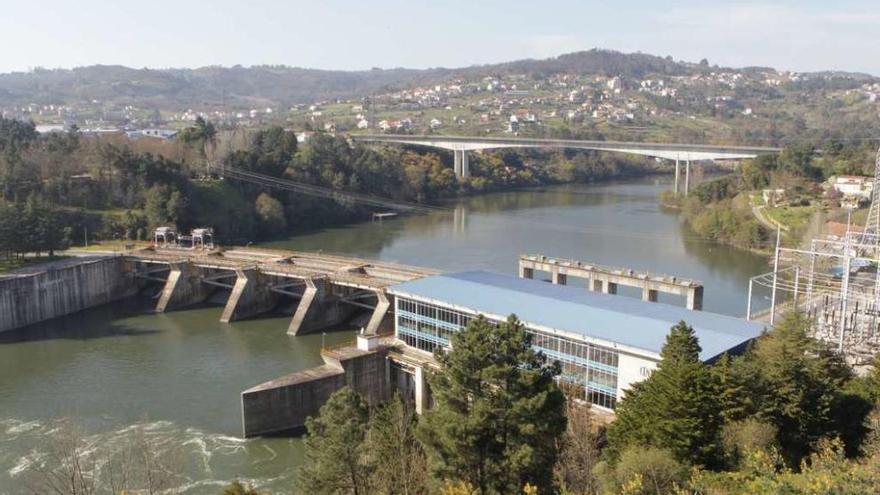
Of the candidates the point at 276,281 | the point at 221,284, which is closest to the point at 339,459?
the point at 276,281

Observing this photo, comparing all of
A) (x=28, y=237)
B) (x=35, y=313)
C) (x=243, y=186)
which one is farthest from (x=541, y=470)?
(x=243, y=186)

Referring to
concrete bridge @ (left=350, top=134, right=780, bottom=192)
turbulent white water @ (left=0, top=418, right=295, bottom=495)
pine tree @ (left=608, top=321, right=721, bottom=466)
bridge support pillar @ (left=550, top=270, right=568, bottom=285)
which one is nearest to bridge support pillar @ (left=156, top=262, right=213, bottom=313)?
turbulent white water @ (left=0, top=418, right=295, bottom=495)

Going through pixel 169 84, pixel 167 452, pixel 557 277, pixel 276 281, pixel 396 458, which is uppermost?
pixel 169 84

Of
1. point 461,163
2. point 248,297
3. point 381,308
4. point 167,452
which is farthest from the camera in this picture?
point 461,163

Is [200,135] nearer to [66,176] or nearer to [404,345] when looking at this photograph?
[66,176]

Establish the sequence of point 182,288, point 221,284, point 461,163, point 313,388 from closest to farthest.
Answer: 1. point 313,388
2. point 182,288
3. point 221,284
4. point 461,163

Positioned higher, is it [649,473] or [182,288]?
[649,473]

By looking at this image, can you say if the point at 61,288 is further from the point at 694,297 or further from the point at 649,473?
the point at 649,473
